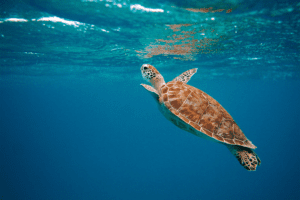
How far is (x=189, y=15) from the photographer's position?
7027 millimetres

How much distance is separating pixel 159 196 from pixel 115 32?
29.1 metres

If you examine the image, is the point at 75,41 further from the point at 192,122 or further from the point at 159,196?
the point at 159,196

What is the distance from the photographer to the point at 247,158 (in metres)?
3.60

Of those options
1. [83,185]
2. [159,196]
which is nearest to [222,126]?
[159,196]

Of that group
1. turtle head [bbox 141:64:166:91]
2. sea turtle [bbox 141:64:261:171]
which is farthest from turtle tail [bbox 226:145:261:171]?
turtle head [bbox 141:64:166:91]

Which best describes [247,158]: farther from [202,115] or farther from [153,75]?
[153,75]

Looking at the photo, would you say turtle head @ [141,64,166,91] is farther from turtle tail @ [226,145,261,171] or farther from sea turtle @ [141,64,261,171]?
turtle tail @ [226,145,261,171]

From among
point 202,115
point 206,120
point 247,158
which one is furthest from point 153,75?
point 247,158

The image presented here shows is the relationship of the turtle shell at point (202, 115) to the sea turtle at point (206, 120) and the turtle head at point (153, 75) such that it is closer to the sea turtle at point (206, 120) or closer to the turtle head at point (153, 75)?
the sea turtle at point (206, 120)

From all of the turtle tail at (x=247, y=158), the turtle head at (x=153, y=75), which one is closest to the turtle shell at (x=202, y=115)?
the turtle tail at (x=247, y=158)

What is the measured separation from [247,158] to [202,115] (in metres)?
1.51

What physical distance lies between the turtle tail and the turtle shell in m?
0.25

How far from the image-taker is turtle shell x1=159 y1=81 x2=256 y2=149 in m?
3.64

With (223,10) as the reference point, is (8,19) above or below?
above
